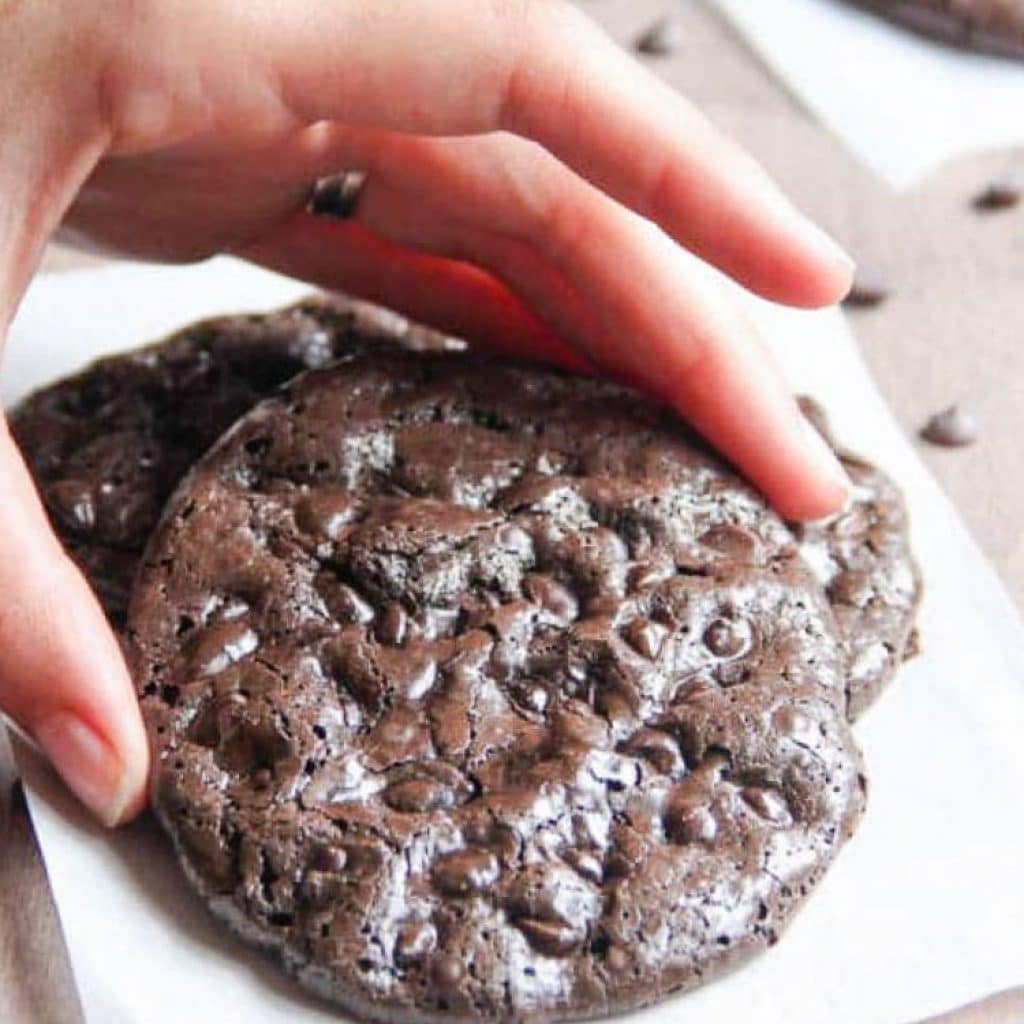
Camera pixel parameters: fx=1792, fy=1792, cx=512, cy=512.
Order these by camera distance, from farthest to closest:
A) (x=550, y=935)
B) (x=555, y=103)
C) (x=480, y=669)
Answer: (x=555, y=103)
(x=480, y=669)
(x=550, y=935)

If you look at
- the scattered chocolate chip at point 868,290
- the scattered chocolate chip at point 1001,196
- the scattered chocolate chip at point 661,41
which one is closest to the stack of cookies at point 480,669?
the scattered chocolate chip at point 868,290

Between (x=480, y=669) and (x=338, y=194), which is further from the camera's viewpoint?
(x=338, y=194)

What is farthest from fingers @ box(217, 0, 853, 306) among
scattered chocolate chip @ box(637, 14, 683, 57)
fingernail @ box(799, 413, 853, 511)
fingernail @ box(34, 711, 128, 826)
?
scattered chocolate chip @ box(637, 14, 683, 57)

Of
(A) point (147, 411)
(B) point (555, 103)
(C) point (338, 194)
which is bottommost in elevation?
(A) point (147, 411)

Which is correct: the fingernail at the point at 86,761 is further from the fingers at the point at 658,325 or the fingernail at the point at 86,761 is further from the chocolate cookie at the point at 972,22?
the chocolate cookie at the point at 972,22

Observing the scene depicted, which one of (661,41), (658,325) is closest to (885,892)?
(658,325)

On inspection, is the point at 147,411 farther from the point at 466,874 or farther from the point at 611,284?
the point at 466,874
